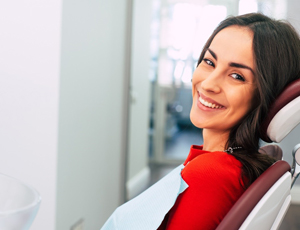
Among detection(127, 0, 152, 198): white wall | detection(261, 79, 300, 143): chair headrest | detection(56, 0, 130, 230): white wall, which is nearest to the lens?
detection(261, 79, 300, 143): chair headrest

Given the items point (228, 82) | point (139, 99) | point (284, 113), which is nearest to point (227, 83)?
point (228, 82)

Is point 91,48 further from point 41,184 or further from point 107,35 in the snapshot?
point 41,184

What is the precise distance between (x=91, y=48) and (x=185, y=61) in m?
1.87

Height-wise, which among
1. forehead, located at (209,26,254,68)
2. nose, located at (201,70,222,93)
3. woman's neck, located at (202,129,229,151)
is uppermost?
forehead, located at (209,26,254,68)

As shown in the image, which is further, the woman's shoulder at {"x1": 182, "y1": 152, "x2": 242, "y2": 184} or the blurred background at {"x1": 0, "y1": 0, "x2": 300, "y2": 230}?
the blurred background at {"x1": 0, "y1": 0, "x2": 300, "y2": 230}

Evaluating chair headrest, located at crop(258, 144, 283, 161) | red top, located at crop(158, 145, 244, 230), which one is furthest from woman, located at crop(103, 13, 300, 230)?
chair headrest, located at crop(258, 144, 283, 161)

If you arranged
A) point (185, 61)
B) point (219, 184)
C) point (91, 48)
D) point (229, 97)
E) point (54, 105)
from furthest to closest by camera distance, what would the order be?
point (185, 61)
point (91, 48)
point (54, 105)
point (229, 97)
point (219, 184)

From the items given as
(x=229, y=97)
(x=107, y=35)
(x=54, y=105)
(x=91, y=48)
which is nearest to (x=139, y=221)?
(x=229, y=97)

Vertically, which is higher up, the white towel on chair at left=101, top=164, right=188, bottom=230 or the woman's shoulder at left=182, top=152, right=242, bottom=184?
the woman's shoulder at left=182, top=152, right=242, bottom=184

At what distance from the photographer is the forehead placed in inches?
36.4

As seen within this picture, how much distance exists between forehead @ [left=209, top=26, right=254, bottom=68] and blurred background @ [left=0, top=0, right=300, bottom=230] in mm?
230

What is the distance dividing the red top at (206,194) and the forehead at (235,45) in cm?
27

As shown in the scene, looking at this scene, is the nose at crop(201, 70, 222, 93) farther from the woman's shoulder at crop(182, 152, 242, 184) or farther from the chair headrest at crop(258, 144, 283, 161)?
the chair headrest at crop(258, 144, 283, 161)

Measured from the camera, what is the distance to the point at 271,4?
245 cm
